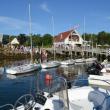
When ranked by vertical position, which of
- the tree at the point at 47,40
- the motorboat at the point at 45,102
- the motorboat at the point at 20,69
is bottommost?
the motorboat at the point at 20,69

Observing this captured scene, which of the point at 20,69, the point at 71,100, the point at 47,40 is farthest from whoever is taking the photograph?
the point at 47,40

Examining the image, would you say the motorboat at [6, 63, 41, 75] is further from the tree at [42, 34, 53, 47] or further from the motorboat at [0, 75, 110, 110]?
the tree at [42, 34, 53, 47]

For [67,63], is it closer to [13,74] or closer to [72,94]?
[13,74]

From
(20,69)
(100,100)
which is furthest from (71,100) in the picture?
(20,69)

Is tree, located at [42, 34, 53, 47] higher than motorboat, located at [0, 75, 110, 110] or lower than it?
higher

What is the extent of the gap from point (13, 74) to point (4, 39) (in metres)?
92.3

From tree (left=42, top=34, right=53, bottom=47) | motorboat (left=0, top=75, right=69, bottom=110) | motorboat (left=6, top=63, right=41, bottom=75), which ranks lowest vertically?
motorboat (left=6, top=63, right=41, bottom=75)

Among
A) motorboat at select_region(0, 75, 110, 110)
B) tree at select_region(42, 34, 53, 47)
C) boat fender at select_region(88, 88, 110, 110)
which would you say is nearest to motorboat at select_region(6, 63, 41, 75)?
motorboat at select_region(0, 75, 110, 110)

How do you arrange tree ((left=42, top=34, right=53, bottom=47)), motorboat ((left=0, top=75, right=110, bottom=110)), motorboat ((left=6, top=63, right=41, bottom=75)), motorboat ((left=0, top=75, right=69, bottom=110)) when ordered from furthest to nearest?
tree ((left=42, top=34, right=53, bottom=47)) < motorboat ((left=6, top=63, right=41, bottom=75)) < motorboat ((left=0, top=75, right=69, bottom=110)) < motorboat ((left=0, top=75, right=110, bottom=110))

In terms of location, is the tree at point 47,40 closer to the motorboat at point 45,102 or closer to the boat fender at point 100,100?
the motorboat at point 45,102

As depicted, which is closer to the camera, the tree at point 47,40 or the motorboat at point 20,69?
the motorboat at point 20,69

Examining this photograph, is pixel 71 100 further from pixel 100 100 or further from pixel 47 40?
pixel 47 40

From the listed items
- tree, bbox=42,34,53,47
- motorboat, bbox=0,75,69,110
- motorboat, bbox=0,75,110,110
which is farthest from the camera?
tree, bbox=42,34,53,47

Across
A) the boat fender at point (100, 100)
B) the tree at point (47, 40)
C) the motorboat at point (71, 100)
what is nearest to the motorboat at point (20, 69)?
the motorboat at point (71, 100)
